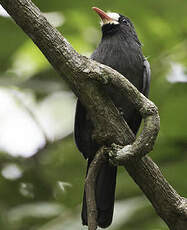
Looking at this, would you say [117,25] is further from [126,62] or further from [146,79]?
[146,79]

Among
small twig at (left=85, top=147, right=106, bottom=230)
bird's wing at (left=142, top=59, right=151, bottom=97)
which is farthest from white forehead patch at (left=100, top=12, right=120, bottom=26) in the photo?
small twig at (left=85, top=147, right=106, bottom=230)

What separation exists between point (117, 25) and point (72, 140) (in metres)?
1.06

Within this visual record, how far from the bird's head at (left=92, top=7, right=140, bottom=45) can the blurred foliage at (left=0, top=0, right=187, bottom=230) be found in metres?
0.09

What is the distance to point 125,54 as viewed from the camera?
13.6 feet

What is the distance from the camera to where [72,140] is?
4.34 m

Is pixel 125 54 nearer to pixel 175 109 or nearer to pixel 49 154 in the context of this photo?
pixel 175 109

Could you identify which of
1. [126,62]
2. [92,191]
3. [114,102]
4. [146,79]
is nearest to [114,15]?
[126,62]

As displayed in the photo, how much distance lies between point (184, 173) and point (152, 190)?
0.67 m

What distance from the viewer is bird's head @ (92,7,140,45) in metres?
4.43

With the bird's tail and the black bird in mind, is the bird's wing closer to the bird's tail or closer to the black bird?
the black bird

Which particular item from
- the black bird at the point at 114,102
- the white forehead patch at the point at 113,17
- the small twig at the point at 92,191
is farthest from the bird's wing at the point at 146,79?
the small twig at the point at 92,191

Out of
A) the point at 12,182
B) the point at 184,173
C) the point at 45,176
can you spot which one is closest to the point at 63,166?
the point at 45,176

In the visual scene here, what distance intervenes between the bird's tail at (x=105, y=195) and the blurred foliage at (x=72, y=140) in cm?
7

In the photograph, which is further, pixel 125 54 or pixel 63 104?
pixel 63 104
